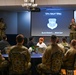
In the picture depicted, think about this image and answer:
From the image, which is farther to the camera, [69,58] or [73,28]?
[73,28]

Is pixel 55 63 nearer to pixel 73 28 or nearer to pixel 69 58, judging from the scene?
pixel 69 58

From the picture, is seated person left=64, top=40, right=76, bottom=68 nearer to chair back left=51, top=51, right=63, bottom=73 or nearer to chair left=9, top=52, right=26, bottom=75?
chair back left=51, top=51, right=63, bottom=73

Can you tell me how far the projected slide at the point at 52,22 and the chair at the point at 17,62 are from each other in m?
8.61

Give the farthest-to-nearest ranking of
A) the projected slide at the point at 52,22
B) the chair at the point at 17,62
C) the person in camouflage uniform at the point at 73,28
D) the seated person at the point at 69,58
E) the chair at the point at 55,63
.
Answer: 1. the projected slide at the point at 52,22
2. the person in camouflage uniform at the point at 73,28
3. the seated person at the point at 69,58
4. the chair at the point at 55,63
5. the chair at the point at 17,62

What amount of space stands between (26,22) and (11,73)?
388 inches

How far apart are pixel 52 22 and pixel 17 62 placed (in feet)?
29.0

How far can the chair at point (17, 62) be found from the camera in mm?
4949

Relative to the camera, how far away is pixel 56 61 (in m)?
5.05

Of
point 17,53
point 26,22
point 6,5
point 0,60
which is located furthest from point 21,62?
point 26,22

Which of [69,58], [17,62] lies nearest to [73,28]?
[69,58]

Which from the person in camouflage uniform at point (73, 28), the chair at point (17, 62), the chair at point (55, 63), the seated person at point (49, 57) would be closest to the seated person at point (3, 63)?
the chair at point (17, 62)

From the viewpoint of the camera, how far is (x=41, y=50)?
6.46 metres

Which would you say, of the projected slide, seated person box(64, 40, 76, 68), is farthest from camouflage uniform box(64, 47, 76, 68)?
the projected slide

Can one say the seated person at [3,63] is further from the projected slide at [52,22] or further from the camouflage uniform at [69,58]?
the projected slide at [52,22]
